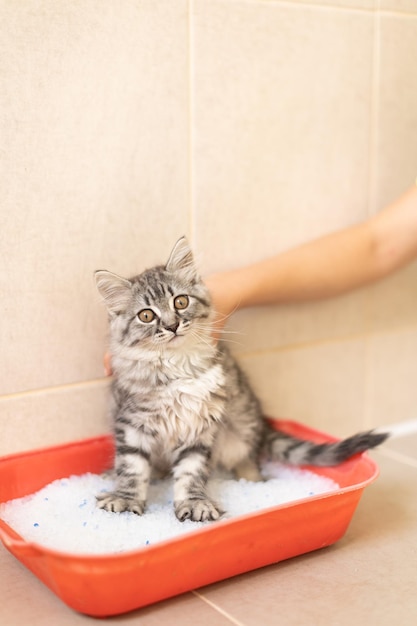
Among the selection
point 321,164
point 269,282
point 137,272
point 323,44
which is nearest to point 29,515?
point 137,272

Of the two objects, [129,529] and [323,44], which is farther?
[323,44]

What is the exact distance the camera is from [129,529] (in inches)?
42.9

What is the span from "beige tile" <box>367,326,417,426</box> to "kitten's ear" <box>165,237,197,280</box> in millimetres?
591

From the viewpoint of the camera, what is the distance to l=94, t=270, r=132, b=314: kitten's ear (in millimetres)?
1158

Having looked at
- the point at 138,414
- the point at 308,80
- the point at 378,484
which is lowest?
the point at 378,484

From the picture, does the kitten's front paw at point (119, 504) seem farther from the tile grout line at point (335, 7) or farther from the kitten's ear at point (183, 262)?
the tile grout line at point (335, 7)

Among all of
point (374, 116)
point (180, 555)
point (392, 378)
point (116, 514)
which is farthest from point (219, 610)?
point (374, 116)

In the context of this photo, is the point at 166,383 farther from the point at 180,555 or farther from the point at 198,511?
the point at 180,555

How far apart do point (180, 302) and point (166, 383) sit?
0.13m

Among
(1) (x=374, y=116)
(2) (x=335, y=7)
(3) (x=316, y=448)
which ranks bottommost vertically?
(3) (x=316, y=448)

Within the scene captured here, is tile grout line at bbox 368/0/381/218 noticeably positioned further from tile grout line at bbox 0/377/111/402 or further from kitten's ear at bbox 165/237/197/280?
tile grout line at bbox 0/377/111/402

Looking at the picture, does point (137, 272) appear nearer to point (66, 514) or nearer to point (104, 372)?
point (104, 372)

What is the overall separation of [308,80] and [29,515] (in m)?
0.93

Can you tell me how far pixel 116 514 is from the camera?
1.13m
